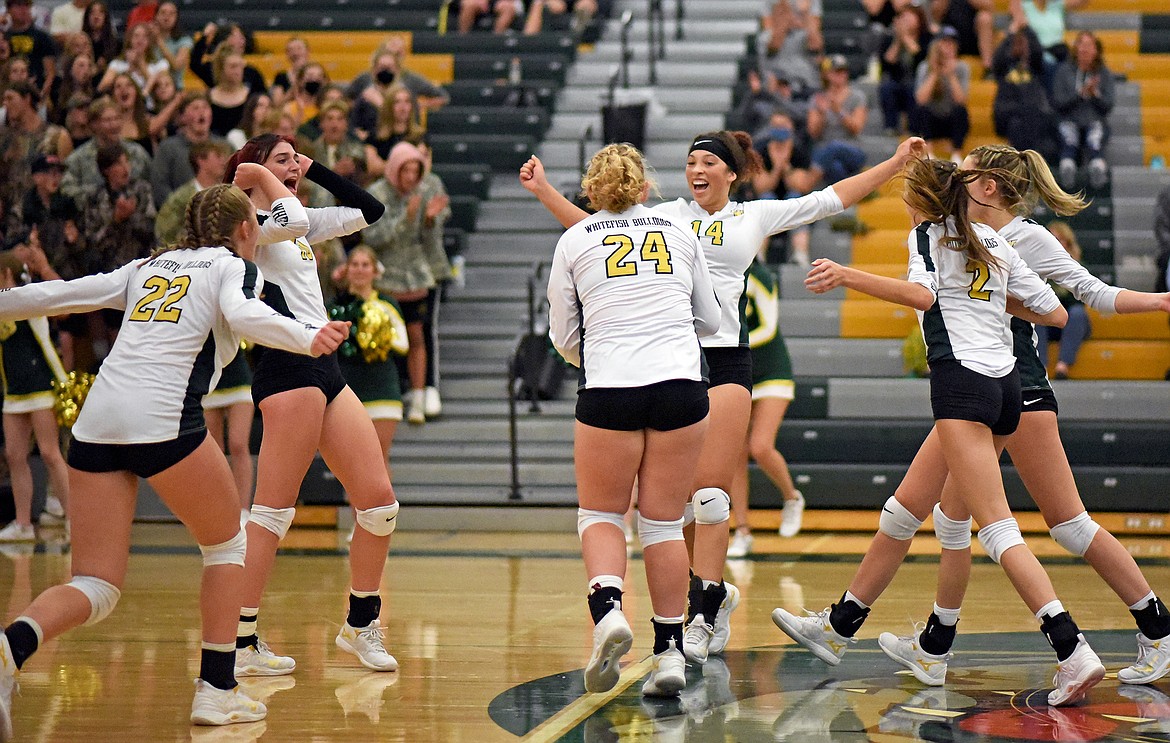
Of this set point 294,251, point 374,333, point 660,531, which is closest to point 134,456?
point 294,251

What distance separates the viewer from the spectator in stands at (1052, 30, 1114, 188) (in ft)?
39.9

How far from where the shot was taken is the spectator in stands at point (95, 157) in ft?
34.4

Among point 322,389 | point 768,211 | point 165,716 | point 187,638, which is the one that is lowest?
point 187,638

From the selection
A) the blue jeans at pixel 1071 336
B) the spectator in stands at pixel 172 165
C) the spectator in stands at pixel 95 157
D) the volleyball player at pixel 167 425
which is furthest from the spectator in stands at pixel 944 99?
the volleyball player at pixel 167 425

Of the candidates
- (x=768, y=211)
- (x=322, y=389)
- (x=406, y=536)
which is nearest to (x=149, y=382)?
(x=322, y=389)

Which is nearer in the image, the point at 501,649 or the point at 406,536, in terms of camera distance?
the point at 501,649

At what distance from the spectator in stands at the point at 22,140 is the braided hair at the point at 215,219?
7.08 meters

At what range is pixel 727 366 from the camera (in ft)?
17.8

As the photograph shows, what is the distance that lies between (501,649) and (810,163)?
7.27 metres

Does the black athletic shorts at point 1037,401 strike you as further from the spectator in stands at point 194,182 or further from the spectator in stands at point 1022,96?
the spectator in stands at point 1022,96

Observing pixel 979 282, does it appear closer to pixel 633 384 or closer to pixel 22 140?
pixel 633 384

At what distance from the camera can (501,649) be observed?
577 centimetres

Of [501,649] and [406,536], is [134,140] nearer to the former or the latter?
[406,536]

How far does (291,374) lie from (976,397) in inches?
94.2
